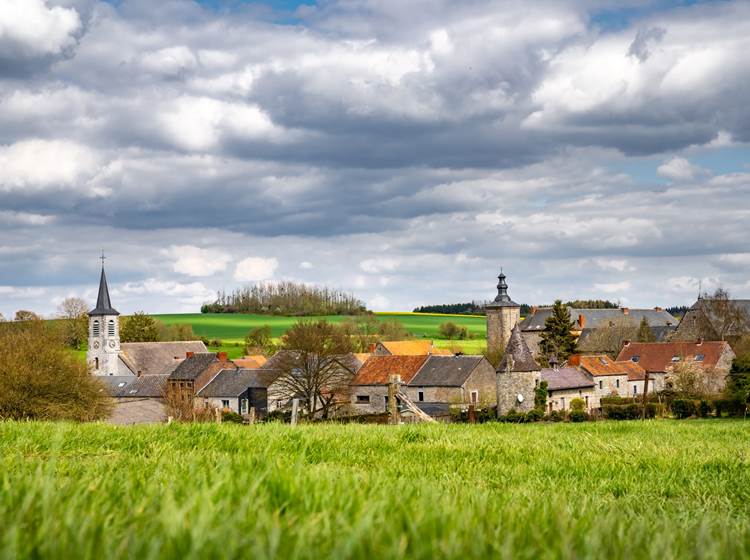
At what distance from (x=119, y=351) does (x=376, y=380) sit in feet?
184

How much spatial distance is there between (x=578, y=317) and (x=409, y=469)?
13609cm

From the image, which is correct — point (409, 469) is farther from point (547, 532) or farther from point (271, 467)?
point (547, 532)

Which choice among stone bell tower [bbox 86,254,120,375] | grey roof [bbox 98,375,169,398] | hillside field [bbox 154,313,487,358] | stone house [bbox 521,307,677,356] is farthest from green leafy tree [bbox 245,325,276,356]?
stone house [bbox 521,307,677,356]

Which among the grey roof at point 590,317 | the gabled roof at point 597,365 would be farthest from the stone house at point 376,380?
the grey roof at point 590,317

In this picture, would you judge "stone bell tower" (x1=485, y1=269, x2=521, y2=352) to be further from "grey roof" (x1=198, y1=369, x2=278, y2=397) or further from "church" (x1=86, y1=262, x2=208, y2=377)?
"grey roof" (x1=198, y1=369, x2=278, y2=397)

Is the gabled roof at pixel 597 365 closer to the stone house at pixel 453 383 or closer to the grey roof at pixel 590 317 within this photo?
the stone house at pixel 453 383

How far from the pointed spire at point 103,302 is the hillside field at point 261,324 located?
814 inches

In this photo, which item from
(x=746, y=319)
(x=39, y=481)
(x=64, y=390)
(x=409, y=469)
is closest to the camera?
(x=39, y=481)

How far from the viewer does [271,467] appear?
4.64m

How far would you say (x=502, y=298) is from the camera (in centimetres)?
13050

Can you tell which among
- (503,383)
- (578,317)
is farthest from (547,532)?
(578,317)

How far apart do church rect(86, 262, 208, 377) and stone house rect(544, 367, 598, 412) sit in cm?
5864

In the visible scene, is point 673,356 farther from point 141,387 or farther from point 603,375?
point 141,387

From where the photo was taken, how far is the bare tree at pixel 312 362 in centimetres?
7294
